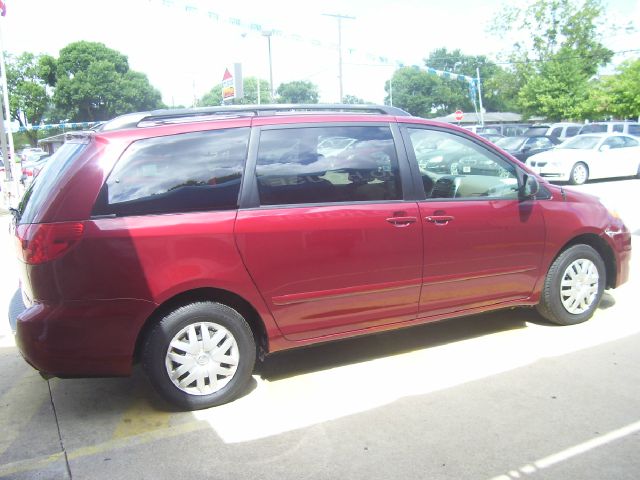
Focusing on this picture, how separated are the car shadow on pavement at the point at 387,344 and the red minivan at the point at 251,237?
0.42 metres

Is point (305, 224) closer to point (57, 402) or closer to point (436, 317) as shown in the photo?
point (436, 317)

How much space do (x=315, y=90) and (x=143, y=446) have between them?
103600 millimetres

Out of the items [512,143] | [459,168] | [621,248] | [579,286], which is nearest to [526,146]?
[512,143]

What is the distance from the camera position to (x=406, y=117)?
4086 millimetres

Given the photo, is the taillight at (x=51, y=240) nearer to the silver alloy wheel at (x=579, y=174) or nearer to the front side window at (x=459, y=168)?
the front side window at (x=459, y=168)

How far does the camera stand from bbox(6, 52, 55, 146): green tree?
61.7m

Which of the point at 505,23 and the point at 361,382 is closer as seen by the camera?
the point at 361,382

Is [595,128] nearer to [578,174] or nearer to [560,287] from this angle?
[578,174]

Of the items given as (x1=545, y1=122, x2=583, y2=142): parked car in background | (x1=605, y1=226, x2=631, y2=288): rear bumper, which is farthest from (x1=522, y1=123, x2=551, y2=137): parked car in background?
(x1=605, y1=226, x2=631, y2=288): rear bumper

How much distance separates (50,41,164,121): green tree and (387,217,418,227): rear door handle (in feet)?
218

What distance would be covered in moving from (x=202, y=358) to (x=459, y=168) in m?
2.34

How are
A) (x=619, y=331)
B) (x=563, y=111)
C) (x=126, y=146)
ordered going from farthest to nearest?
(x=563, y=111), (x=619, y=331), (x=126, y=146)

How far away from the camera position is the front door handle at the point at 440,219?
3.89 meters

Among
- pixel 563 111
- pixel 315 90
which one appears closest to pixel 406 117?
pixel 563 111
